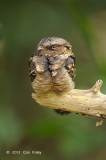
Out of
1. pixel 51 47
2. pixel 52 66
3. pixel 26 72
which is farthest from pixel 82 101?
pixel 26 72

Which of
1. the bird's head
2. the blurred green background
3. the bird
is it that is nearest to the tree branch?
the bird

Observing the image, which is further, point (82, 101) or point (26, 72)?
point (26, 72)

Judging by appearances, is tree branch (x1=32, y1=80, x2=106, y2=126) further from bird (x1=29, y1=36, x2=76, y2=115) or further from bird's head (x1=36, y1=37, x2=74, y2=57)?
bird's head (x1=36, y1=37, x2=74, y2=57)

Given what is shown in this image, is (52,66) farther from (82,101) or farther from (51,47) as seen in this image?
(82,101)

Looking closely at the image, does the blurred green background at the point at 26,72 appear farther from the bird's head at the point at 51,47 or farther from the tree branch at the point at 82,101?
the bird's head at the point at 51,47

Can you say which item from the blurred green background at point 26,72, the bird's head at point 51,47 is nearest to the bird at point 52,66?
the bird's head at point 51,47

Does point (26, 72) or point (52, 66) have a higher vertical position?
point (52, 66)

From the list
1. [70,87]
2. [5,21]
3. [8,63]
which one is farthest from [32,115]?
[70,87]
